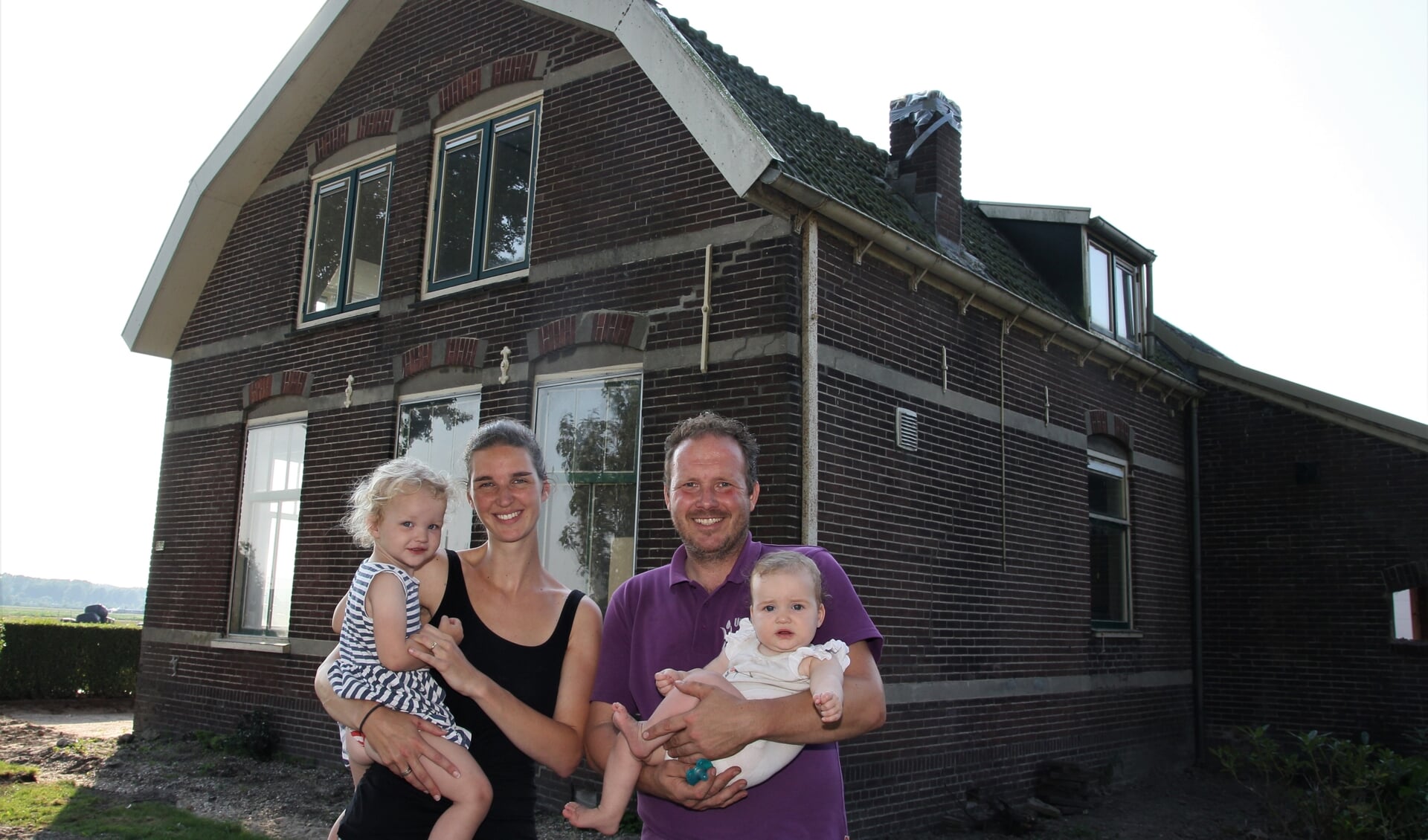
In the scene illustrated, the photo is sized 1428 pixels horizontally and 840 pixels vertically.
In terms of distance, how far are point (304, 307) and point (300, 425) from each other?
135 centimetres

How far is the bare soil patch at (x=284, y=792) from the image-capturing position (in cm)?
849

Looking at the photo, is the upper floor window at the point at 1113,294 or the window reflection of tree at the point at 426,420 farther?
the upper floor window at the point at 1113,294

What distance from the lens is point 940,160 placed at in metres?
10.8

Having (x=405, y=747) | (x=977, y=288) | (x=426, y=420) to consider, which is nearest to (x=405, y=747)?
(x=405, y=747)

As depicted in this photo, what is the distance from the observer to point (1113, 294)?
13547 mm

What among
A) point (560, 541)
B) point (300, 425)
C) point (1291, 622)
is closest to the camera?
point (560, 541)

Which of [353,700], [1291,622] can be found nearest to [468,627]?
[353,700]

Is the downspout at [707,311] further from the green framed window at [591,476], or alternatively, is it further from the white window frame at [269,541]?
the white window frame at [269,541]

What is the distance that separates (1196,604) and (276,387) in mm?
11088

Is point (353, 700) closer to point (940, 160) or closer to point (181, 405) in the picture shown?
point (940, 160)

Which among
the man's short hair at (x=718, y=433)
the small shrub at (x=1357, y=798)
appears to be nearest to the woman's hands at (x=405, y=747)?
the man's short hair at (x=718, y=433)

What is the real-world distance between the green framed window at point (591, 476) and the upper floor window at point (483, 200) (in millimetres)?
1478

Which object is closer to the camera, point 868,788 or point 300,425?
point 868,788

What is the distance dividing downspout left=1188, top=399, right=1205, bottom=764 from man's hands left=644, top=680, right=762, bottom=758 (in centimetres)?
1219
